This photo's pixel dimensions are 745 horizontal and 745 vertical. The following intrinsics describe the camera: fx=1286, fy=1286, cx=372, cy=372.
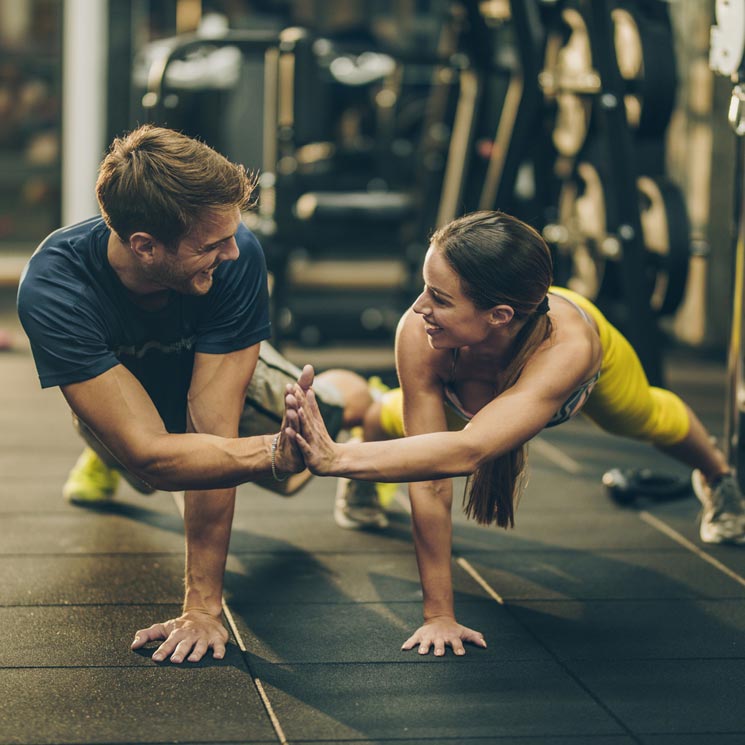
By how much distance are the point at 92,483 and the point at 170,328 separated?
3.70ft

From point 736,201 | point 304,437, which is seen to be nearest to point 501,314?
point 304,437

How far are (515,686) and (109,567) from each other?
109 centimetres

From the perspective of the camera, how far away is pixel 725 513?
319 cm

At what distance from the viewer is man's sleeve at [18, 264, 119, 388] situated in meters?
2.24

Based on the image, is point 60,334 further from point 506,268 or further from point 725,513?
point 725,513

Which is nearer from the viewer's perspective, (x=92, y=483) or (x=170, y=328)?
(x=170, y=328)

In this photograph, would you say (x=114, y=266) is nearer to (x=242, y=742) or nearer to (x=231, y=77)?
(x=242, y=742)

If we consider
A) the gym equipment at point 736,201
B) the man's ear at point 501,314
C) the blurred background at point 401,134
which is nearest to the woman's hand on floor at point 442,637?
the man's ear at point 501,314

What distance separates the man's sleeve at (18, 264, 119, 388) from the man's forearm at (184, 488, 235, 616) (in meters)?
0.32

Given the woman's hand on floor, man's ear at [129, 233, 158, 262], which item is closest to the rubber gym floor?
the woman's hand on floor

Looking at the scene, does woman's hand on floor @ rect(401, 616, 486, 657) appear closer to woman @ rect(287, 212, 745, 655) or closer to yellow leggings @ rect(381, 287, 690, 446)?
woman @ rect(287, 212, 745, 655)

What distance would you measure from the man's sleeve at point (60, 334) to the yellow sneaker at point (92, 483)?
1.23 meters

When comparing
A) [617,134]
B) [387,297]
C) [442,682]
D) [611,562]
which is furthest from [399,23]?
[442,682]

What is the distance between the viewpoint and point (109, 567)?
9.59ft
